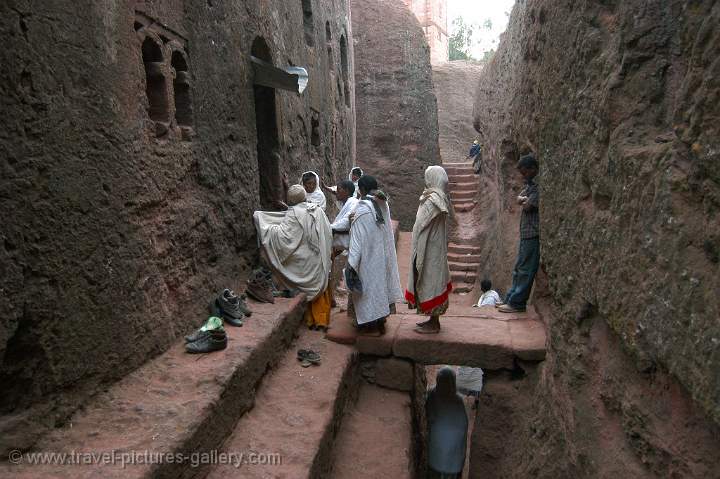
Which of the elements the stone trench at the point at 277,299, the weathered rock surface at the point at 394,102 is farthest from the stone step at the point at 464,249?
the stone trench at the point at 277,299

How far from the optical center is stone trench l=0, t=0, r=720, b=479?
2250 millimetres

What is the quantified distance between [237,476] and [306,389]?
4.06 ft

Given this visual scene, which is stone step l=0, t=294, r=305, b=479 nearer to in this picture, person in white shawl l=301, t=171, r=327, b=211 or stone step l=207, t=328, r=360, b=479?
stone step l=207, t=328, r=360, b=479

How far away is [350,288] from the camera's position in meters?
→ 4.80

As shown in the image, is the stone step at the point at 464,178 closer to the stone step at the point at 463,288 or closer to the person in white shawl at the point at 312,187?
the stone step at the point at 463,288

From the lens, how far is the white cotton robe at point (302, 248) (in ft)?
17.5

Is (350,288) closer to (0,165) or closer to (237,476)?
(237,476)

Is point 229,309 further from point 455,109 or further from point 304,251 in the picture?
point 455,109

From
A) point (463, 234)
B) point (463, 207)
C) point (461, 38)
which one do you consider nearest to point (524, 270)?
point (463, 234)

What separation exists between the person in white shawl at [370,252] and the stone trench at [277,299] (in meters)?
0.36

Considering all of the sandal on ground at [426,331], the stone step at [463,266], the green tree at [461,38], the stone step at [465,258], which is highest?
the green tree at [461,38]

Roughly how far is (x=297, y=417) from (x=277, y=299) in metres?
1.73

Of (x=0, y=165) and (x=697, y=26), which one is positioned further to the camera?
(x=0, y=165)

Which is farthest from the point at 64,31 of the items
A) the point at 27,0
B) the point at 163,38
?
the point at 163,38
